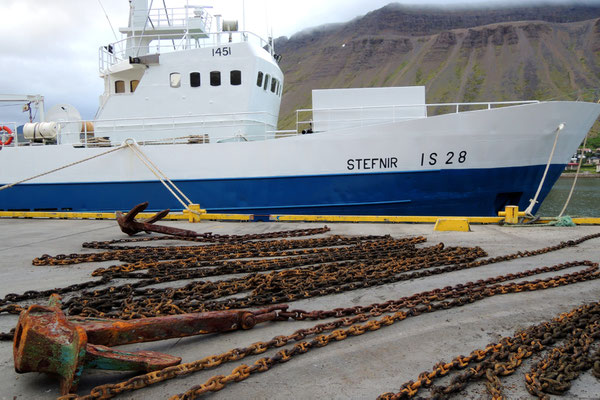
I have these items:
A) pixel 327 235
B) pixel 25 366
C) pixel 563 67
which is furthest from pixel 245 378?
pixel 563 67

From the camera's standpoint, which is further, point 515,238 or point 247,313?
point 515,238

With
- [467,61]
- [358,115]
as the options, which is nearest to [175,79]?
[358,115]

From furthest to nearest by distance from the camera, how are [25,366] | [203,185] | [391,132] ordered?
[203,185] < [391,132] < [25,366]

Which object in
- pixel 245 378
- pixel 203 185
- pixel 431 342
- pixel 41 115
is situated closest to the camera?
pixel 245 378

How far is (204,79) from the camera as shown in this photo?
10.3 m

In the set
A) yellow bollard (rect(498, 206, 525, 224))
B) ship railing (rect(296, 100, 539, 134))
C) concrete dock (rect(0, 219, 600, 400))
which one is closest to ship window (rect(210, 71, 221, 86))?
ship railing (rect(296, 100, 539, 134))

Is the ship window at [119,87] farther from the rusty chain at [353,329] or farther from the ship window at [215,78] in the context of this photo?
the rusty chain at [353,329]

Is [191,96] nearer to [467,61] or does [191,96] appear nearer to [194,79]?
[194,79]

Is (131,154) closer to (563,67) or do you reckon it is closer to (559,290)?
(559,290)

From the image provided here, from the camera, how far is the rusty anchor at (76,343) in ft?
5.81

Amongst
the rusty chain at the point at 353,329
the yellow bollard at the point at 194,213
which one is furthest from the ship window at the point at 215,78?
the rusty chain at the point at 353,329

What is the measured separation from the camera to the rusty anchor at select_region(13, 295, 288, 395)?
177cm

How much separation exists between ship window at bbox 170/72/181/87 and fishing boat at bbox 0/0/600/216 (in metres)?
0.04

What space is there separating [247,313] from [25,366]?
1.17 metres
